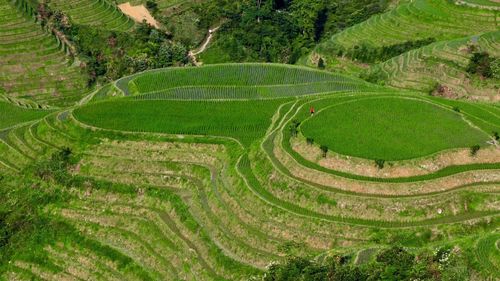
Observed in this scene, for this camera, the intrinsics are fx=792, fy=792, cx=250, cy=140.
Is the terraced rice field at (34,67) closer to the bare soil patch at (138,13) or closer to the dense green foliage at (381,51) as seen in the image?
the bare soil patch at (138,13)

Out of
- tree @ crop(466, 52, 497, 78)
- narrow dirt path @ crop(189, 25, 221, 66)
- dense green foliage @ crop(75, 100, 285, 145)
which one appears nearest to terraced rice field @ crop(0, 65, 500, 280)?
dense green foliage @ crop(75, 100, 285, 145)

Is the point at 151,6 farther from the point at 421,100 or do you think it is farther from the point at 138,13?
the point at 421,100

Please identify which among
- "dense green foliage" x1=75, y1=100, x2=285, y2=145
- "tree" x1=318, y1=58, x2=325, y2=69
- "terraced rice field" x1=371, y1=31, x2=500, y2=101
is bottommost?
"tree" x1=318, y1=58, x2=325, y2=69

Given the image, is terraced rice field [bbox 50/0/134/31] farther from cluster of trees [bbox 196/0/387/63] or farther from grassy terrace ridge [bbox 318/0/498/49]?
grassy terrace ridge [bbox 318/0/498/49]

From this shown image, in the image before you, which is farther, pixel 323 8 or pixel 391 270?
pixel 323 8

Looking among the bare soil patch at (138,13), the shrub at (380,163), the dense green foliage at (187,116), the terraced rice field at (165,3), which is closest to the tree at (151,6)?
→ the bare soil patch at (138,13)

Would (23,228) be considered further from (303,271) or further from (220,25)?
(220,25)

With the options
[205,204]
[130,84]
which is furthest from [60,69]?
[205,204]
